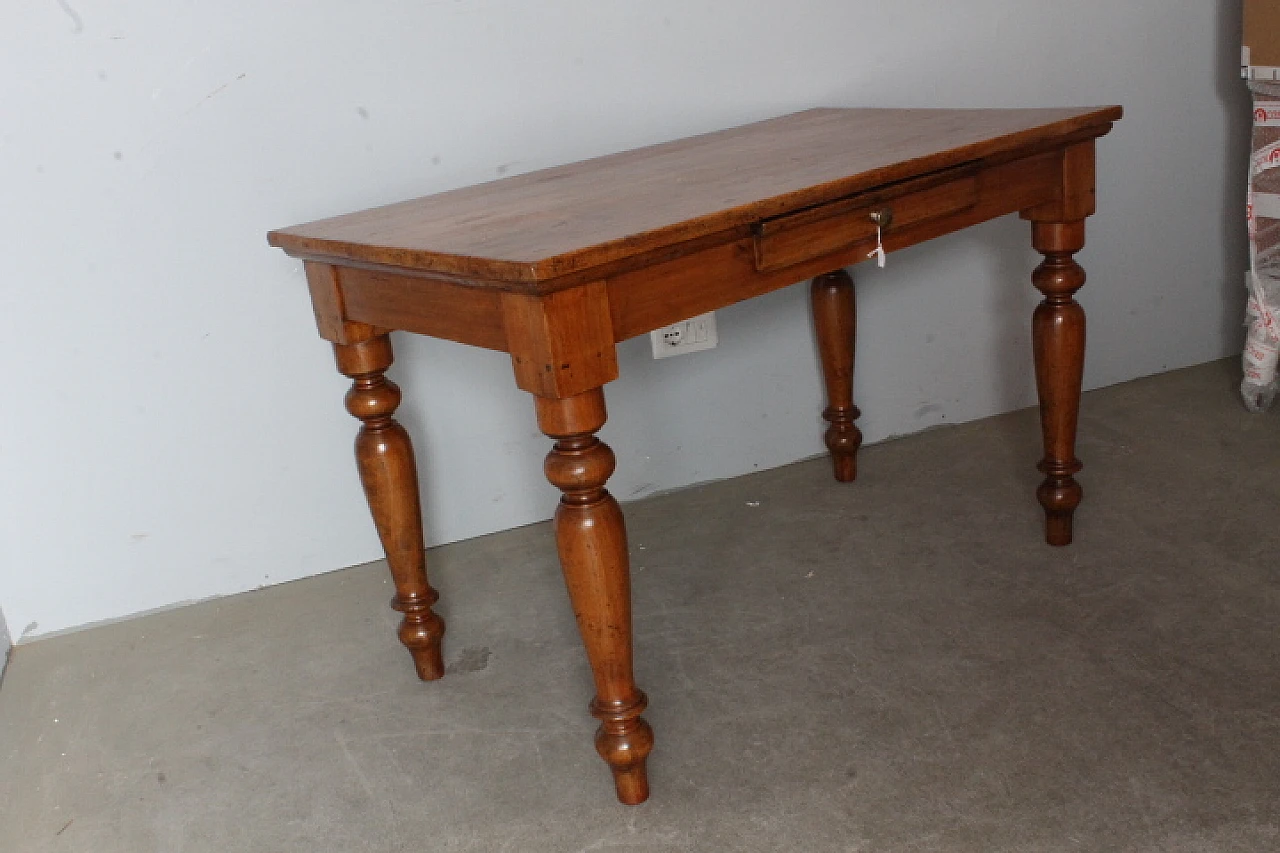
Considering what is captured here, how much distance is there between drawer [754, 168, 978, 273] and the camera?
1.28 m

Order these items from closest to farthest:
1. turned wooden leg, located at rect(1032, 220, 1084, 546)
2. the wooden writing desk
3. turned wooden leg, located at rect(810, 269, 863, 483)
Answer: the wooden writing desk
turned wooden leg, located at rect(1032, 220, 1084, 546)
turned wooden leg, located at rect(810, 269, 863, 483)

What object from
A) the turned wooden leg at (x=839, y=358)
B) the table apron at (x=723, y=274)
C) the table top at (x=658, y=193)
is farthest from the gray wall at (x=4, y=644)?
the turned wooden leg at (x=839, y=358)

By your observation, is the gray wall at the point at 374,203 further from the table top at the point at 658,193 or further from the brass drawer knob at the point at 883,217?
the brass drawer knob at the point at 883,217

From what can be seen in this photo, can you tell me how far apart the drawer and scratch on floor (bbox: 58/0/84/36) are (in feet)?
3.16

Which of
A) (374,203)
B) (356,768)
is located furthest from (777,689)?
(374,203)

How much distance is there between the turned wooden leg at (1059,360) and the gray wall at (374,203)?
0.46m

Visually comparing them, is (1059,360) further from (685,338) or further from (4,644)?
(4,644)

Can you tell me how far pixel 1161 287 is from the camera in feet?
7.51

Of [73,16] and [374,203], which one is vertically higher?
[73,16]

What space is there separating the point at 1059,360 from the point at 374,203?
942 millimetres

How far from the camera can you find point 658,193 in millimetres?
1374

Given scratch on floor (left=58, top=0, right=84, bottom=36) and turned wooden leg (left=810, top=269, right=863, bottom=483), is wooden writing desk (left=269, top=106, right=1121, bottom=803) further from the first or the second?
scratch on floor (left=58, top=0, right=84, bottom=36)

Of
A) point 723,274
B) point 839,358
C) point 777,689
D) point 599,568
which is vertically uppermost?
point 723,274

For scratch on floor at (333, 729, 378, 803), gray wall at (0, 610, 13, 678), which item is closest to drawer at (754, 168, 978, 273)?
scratch on floor at (333, 729, 378, 803)
